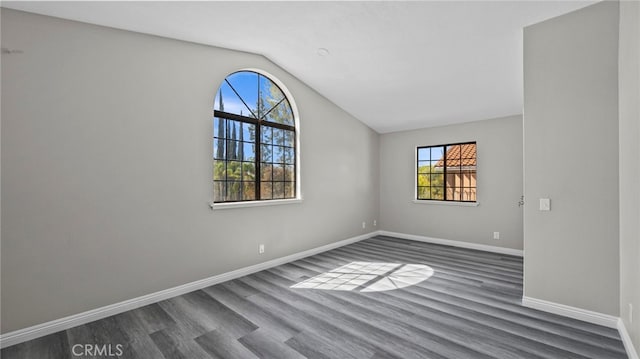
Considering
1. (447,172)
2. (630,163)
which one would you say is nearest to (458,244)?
(447,172)

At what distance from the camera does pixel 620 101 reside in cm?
229

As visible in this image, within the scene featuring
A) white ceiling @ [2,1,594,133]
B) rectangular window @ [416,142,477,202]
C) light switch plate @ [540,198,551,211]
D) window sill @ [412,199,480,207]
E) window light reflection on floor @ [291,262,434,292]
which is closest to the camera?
white ceiling @ [2,1,594,133]

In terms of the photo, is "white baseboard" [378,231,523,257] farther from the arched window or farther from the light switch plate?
the arched window

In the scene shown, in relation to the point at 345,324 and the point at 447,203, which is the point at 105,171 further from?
the point at 447,203

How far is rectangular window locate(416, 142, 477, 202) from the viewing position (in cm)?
520

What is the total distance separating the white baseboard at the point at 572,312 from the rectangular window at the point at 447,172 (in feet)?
8.83

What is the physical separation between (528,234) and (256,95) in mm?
3684

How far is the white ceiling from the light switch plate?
1.70 m

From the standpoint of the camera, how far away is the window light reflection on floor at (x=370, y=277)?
3.27 metres

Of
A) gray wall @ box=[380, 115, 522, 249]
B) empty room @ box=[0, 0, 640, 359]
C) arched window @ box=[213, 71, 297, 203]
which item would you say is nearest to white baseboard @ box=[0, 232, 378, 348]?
empty room @ box=[0, 0, 640, 359]

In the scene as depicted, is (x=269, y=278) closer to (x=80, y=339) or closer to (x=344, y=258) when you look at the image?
(x=344, y=258)

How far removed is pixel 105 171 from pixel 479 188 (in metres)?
5.44

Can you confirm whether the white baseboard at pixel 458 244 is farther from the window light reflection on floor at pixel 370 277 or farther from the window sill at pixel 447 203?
the window light reflection on floor at pixel 370 277

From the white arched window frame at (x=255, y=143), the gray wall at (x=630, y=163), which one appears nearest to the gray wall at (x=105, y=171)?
the white arched window frame at (x=255, y=143)
